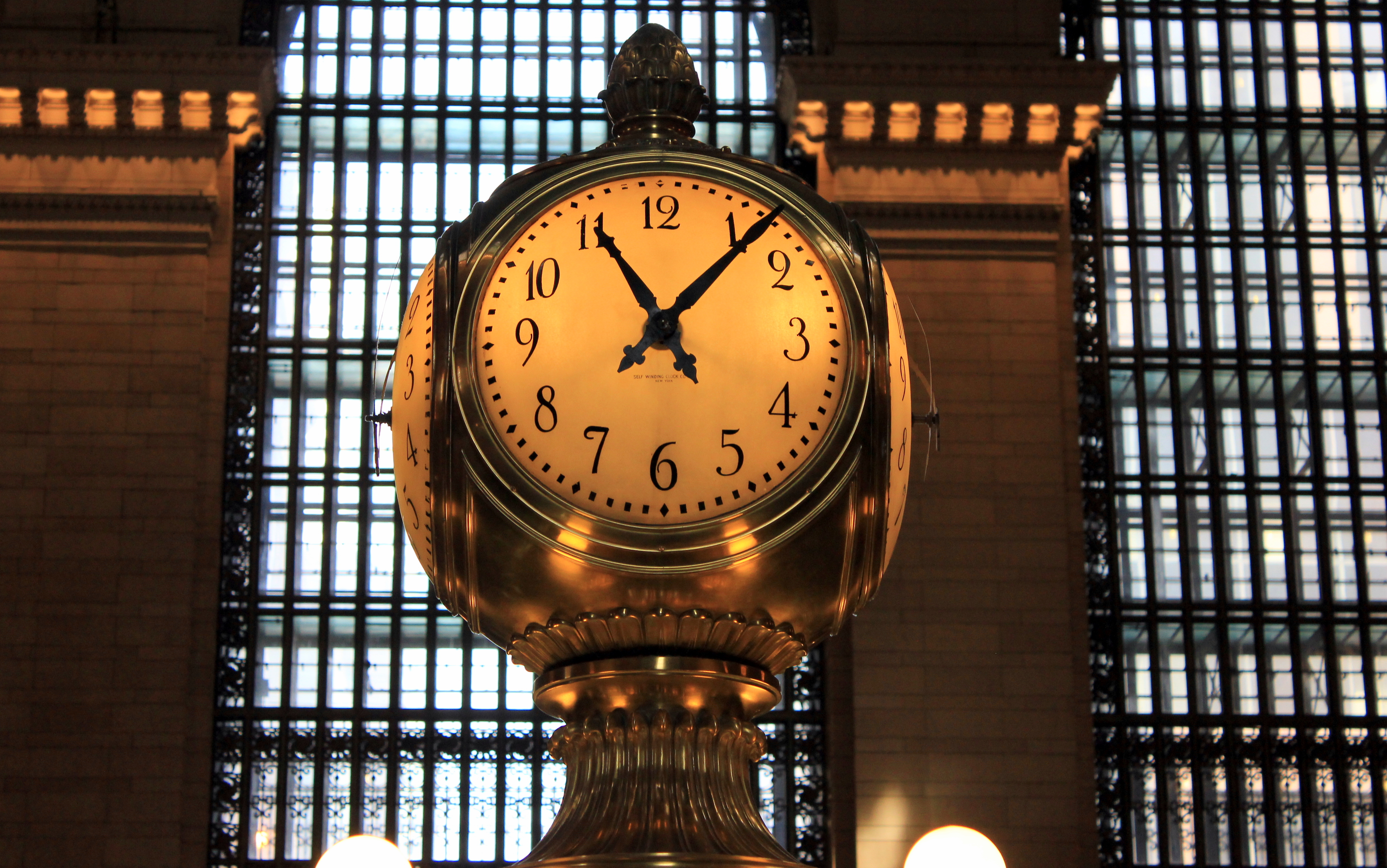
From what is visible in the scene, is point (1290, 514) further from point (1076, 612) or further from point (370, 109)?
point (370, 109)

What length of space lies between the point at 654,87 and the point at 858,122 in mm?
15909

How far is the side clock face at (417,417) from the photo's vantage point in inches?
45.9

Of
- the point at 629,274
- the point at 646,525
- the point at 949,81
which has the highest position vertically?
the point at 949,81

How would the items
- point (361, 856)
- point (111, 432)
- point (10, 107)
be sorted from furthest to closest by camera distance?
point (10, 107), point (111, 432), point (361, 856)

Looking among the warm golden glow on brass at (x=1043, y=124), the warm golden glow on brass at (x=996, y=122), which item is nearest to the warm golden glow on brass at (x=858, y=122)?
the warm golden glow on brass at (x=996, y=122)

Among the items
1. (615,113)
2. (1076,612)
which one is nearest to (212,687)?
(1076,612)

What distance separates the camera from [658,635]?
114 cm

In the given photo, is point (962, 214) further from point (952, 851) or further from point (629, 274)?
point (629, 274)

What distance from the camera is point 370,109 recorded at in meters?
17.9

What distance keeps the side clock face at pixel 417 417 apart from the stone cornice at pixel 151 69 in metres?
16.2

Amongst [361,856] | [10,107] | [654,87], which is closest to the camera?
[654,87]

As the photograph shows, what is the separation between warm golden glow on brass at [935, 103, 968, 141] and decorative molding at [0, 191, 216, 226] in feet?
20.5

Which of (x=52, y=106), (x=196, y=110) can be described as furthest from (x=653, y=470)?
(x=52, y=106)

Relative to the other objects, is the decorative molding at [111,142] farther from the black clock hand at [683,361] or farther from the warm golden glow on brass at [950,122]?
the black clock hand at [683,361]
